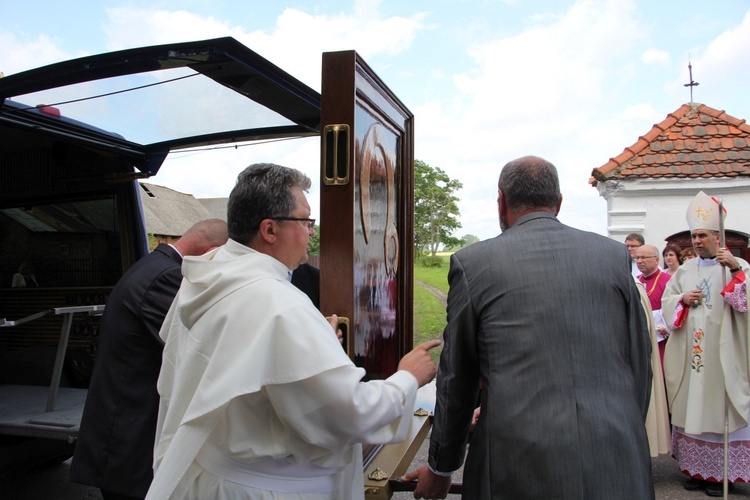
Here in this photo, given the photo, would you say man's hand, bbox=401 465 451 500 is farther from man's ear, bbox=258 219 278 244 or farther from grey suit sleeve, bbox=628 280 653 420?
man's ear, bbox=258 219 278 244

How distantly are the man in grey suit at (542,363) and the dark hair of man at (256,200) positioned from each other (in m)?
0.64

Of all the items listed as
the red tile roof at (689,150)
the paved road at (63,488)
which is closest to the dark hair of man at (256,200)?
the paved road at (63,488)

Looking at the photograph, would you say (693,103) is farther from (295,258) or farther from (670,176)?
(295,258)

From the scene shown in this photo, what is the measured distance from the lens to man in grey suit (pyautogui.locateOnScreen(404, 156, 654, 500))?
5.63 ft

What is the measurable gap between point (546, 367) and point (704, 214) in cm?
416

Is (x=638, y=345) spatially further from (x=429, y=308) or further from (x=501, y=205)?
(x=429, y=308)

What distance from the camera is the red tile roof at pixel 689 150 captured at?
811cm

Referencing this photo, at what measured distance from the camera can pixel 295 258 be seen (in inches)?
69.9

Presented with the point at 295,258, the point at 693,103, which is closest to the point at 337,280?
the point at 295,258

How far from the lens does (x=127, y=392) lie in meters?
2.43

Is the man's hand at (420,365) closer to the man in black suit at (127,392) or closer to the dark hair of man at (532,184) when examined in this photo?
the dark hair of man at (532,184)

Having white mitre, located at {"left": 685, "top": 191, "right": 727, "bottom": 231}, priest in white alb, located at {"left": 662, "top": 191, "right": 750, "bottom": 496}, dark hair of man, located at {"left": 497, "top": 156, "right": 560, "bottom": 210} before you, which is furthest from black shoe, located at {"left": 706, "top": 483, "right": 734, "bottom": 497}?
dark hair of man, located at {"left": 497, "top": 156, "right": 560, "bottom": 210}

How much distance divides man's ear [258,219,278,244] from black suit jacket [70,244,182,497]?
0.92 meters

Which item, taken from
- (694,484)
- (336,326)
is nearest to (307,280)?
(336,326)
